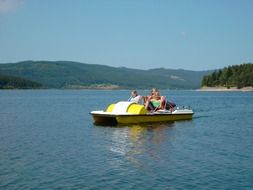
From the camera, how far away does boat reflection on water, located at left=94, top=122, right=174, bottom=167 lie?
2248 centimetres

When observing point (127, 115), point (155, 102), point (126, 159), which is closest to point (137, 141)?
point (126, 159)

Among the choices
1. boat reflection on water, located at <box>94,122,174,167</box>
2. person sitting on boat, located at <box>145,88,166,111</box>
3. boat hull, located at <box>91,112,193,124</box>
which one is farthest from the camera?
person sitting on boat, located at <box>145,88,166,111</box>

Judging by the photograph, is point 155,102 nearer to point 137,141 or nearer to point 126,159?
point 137,141

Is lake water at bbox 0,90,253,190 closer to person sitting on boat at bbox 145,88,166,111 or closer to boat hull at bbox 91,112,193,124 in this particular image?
boat hull at bbox 91,112,193,124

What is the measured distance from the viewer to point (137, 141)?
2838 centimetres

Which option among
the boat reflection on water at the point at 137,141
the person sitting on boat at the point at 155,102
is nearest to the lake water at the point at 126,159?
the boat reflection on water at the point at 137,141

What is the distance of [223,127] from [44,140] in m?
16.6

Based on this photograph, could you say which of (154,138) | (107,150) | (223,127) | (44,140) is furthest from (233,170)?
(223,127)

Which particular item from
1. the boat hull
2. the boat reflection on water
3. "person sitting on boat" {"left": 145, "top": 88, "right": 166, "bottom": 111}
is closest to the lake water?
the boat reflection on water

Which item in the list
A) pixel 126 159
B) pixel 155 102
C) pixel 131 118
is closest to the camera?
pixel 126 159

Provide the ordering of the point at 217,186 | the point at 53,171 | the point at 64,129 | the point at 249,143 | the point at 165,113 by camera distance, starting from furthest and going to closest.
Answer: the point at 165,113 → the point at 64,129 → the point at 249,143 → the point at 53,171 → the point at 217,186

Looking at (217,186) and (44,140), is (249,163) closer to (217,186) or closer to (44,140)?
(217,186)

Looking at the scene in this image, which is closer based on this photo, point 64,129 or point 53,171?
point 53,171

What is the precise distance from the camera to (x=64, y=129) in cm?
3672
